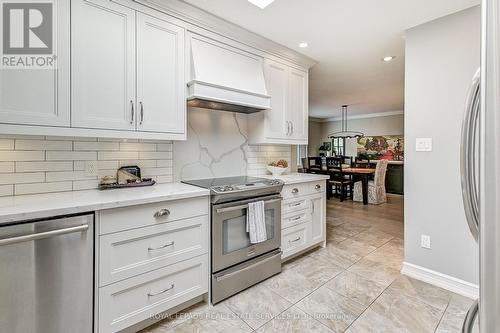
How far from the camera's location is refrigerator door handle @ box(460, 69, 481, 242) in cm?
83

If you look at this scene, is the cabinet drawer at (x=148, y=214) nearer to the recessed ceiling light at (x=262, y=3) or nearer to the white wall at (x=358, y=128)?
the recessed ceiling light at (x=262, y=3)

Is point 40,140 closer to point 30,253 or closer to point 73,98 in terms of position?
point 73,98

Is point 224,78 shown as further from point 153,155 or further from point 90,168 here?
point 90,168

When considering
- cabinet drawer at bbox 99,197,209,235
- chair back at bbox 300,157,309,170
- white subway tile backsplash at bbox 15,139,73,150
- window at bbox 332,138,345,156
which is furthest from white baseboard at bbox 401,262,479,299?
window at bbox 332,138,345,156

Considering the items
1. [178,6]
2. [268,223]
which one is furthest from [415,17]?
[268,223]

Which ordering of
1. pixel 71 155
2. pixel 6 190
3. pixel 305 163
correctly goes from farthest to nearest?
pixel 305 163, pixel 71 155, pixel 6 190

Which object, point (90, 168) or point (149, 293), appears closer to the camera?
point (149, 293)

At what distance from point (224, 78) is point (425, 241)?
2.50 meters

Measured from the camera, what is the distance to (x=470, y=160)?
35.3 inches

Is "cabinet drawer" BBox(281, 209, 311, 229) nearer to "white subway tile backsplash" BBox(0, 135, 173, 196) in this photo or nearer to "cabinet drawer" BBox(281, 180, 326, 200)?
"cabinet drawer" BBox(281, 180, 326, 200)

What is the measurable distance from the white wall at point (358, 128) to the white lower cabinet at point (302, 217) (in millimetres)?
6101

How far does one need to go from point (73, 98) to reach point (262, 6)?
1616mm

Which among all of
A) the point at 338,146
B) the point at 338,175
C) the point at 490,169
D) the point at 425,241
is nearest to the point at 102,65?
the point at 490,169

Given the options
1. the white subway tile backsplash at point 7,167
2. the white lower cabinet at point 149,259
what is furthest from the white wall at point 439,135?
the white subway tile backsplash at point 7,167
